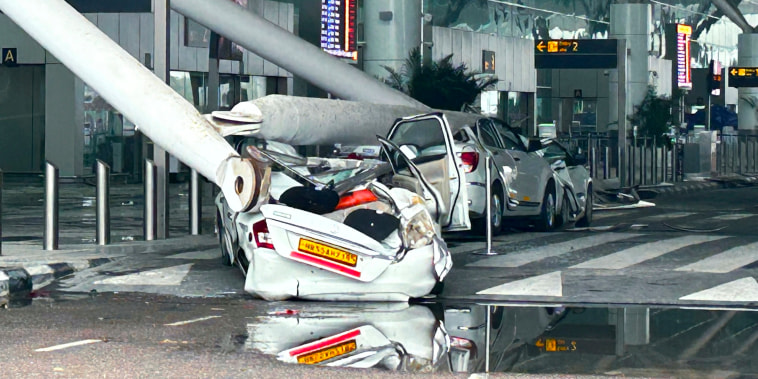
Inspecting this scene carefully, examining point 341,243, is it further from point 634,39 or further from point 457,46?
point 457,46

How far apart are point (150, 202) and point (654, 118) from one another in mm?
24127

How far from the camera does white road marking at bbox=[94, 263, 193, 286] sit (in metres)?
12.4

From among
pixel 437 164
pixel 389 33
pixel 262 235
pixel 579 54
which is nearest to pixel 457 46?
pixel 579 54

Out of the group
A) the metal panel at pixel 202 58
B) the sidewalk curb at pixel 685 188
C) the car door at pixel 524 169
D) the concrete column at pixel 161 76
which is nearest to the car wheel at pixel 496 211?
the car door at pixel 524 169

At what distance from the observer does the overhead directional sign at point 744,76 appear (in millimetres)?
55500

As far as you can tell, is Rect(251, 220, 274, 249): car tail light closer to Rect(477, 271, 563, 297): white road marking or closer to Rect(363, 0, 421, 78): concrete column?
Rect(477, 271, 563, 297): white road marking

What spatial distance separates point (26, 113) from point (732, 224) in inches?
864

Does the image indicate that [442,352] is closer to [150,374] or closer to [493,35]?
[150,374]

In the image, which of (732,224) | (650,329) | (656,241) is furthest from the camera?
(732,224)

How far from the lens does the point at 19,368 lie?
306 inches

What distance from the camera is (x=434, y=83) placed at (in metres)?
27.1

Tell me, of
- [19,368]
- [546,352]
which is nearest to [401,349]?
[546,352]

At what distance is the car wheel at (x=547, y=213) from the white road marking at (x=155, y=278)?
6.61 m

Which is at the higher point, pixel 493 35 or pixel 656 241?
pixel 493 35
